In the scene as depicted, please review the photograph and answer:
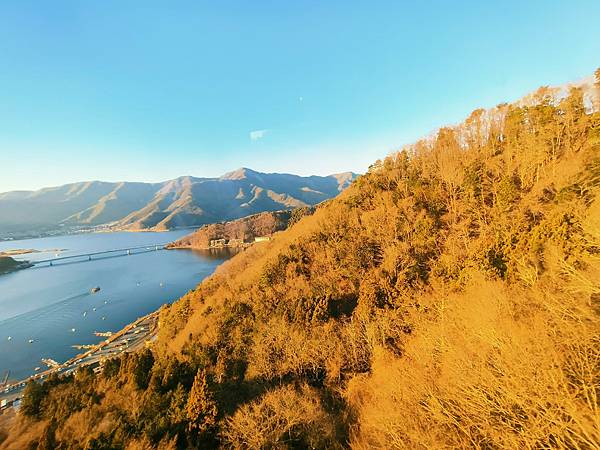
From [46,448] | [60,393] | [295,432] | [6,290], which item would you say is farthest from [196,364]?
[6,290]

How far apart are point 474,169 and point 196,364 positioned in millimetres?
22834

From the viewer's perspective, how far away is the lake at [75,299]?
30045 mm

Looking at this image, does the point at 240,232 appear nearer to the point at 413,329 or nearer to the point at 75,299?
the point at 75,299

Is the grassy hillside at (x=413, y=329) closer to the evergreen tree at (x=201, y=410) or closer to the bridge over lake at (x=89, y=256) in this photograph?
the evergreen tree at (x=201, y=410)

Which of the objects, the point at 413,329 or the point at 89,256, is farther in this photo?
the point at 89,256

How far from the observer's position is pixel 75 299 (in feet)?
146

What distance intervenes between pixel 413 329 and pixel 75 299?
4947 cm

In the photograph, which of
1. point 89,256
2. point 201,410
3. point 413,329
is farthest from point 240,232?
point 201,410

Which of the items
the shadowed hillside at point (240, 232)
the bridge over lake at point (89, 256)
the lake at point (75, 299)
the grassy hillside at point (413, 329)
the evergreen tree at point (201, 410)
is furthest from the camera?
the shadowed hillside at point (240, 232)

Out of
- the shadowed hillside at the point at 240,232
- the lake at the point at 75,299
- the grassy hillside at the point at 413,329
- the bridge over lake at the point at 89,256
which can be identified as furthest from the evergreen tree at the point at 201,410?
the bridge over lake at the point at 89,256

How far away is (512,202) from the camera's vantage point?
1872cm

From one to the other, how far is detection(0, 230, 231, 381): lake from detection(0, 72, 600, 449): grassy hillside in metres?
13.5

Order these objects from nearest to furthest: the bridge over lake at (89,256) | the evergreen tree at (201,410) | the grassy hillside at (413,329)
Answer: the grassy hillside at (413,329) → the evergreen tree at (201,410) → the bridge over lake at (89,256)

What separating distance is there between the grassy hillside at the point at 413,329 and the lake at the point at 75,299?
530 inches
